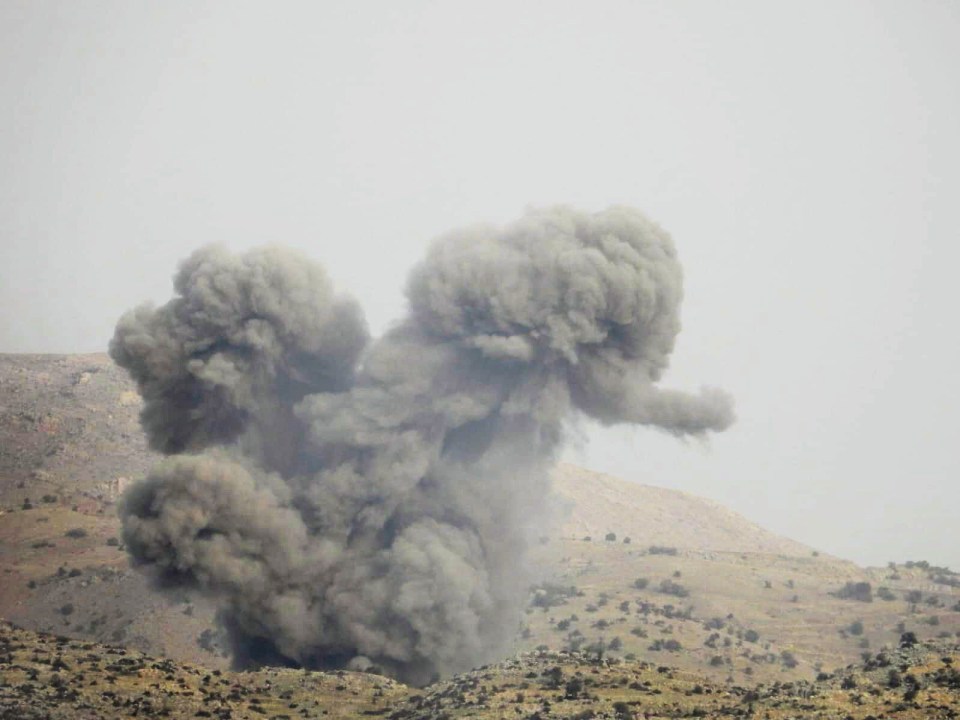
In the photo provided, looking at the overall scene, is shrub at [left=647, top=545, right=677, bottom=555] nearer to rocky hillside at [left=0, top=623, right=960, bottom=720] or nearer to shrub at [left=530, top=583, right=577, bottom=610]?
shrub at [left=530, top=583, right=577, bottom=610]

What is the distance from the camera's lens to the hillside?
5369 centimetres

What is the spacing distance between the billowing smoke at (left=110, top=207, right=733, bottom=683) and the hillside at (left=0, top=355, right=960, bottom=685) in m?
4.57

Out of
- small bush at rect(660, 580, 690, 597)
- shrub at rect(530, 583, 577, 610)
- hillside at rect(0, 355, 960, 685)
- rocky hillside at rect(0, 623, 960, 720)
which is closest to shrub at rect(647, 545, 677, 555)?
hillside at rect(0, 355, 960, 685)

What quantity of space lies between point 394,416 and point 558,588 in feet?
88.9

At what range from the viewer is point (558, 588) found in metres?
65.7

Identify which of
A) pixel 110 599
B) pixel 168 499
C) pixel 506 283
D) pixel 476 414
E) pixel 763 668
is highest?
pixel 506 283

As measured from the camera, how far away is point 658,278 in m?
44.4

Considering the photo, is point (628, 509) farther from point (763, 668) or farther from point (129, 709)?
point (129, 709)

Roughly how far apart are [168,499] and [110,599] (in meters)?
22.5

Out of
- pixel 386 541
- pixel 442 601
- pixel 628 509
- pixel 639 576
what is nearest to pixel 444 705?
pixel 442 601

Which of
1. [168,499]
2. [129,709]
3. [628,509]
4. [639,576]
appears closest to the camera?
[129,709]

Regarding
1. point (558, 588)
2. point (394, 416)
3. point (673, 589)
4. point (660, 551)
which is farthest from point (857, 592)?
point (394, 416)

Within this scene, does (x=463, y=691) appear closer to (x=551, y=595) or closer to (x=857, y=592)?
(x=551, y=595)

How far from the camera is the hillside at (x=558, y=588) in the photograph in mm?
53688
